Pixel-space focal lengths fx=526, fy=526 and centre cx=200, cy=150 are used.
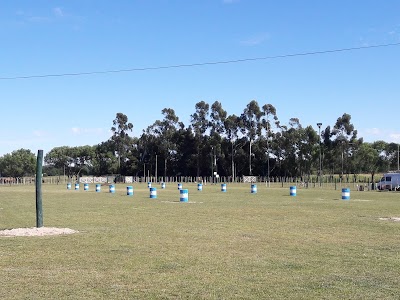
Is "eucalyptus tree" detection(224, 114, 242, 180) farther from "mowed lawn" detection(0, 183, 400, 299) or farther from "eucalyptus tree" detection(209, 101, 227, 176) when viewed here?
"mowed lawn" detection(0, 183, 400, 299)

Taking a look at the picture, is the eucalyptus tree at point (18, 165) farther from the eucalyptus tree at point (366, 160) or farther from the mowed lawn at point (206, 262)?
the mowed lawn at point (206, 262)

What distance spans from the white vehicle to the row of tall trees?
4247cm

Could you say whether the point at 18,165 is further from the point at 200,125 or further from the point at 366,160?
the point at 366,160

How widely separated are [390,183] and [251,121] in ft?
207

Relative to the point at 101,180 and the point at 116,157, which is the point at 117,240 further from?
the point at 116,157

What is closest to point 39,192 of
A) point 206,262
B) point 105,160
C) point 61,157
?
point 206,262

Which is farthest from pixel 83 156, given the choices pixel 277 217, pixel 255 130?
pixel 277 217

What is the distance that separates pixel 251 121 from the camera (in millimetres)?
131125

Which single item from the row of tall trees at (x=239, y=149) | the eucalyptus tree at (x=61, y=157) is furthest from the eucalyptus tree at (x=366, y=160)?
the eucalyptus tree at (x=61, y=157)

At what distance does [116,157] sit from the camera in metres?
160

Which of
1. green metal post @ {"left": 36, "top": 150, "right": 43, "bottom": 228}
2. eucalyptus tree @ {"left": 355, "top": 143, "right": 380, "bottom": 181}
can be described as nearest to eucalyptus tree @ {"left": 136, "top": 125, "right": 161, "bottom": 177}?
eucalyptus tree @ {"left": 355, "top": 143, "right": 380, "bottom": 181}

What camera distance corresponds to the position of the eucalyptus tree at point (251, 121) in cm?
12988

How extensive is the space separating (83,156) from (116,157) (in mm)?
20082

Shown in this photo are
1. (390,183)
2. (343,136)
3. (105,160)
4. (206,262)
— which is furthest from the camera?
(105,160)
